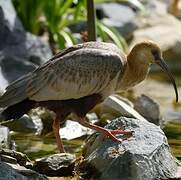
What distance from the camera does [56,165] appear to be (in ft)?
24.5

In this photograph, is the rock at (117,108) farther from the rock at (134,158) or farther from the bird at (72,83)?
the rock at (134,158)

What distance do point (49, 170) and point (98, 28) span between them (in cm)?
613

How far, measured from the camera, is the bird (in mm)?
7664

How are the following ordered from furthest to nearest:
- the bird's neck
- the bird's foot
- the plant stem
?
the plant stem < the bird's neck < the bird's foot

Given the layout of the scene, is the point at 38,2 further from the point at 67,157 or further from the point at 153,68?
the point at 67,157

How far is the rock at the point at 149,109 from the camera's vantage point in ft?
35.0

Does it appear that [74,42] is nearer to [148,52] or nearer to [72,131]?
[72,131]

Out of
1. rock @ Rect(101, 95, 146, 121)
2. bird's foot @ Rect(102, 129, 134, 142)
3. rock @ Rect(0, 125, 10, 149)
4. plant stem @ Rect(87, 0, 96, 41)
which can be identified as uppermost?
bird's foot @ Rect(102, 129, 134, 142)

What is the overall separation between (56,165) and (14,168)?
1.84 ft

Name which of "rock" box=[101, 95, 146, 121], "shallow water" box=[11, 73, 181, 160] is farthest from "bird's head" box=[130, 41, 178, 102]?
"rock" box=[101, 95, 146, 121]

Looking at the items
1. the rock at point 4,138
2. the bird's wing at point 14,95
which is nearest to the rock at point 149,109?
the rock at point 4,138

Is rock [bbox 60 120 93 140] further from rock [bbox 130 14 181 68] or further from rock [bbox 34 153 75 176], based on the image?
rock [bbox 130 14 181 68]

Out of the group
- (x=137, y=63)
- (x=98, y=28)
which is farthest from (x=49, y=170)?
(x=98, y=28)

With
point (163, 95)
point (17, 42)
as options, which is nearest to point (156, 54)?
point (163, 95)
